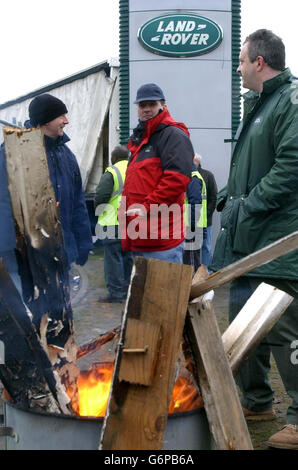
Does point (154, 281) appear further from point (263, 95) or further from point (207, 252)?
point (207, 252)

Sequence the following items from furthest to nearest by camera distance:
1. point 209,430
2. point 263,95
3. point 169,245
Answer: point 169,245 < point 263,95 < point 209,430

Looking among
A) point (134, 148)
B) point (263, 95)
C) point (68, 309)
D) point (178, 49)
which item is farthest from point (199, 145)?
point (68, 309)

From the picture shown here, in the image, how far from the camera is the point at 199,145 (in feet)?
29.7

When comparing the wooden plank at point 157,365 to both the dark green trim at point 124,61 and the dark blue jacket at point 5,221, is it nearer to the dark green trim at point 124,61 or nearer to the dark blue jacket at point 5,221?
the dark blue jacket at point 5,221

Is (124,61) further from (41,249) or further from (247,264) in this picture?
(247,264)

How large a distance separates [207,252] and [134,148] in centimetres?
409

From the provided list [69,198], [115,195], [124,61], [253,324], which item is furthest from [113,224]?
[253,324]

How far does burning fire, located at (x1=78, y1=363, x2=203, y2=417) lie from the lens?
8.07 ft

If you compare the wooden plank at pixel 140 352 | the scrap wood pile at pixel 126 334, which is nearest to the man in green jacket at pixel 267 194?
the scrap wood pile at pixel 126 334

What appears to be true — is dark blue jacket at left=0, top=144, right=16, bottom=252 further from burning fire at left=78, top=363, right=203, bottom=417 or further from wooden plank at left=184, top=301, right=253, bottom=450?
wooden plank at left=184, top=301, right=253, bottom=450

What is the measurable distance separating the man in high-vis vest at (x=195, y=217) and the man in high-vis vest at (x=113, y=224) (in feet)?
2.94

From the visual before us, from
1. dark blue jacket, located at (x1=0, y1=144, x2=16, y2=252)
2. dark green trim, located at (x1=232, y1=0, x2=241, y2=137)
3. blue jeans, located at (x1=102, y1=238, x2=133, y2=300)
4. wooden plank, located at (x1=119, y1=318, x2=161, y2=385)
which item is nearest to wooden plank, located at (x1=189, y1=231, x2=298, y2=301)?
wooden plank, located at (x1=119, y1=318, x2=161, y2=385)

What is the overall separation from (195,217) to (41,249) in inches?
201

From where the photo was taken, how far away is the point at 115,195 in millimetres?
6762
